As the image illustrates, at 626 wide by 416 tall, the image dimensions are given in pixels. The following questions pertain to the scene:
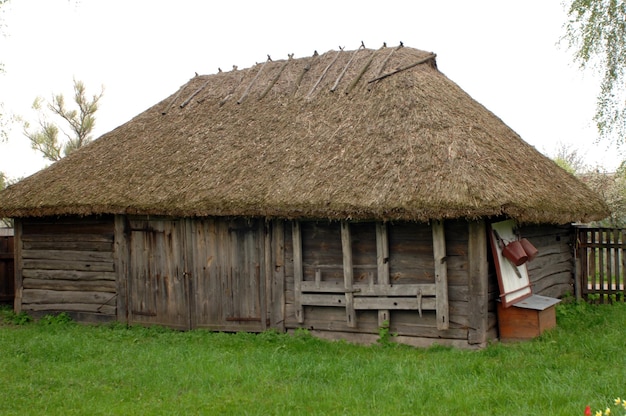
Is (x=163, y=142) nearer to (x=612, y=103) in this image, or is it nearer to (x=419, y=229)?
(x=419, y=229)

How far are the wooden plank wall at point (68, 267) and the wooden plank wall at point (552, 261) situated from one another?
741 centimetres

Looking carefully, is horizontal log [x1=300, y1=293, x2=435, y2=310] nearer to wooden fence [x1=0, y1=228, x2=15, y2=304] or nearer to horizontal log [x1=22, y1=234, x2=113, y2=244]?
horizontal log [x1=22, y1=234, x2=113, y2=244]

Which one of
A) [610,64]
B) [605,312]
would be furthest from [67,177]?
[610,64]

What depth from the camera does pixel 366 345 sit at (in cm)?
931

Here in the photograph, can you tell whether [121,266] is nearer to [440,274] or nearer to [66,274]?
[66,274]

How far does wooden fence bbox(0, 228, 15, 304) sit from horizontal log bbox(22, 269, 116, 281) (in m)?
1.95

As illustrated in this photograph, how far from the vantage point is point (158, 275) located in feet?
36.3

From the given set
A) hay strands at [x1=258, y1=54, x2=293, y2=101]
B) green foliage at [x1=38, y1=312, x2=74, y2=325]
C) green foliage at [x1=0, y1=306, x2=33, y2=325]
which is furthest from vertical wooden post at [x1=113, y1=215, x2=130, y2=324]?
hay strands at [x1=258, y1=54, x2=293, y2=101]

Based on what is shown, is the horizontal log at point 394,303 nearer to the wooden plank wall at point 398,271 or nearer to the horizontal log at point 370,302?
the horizontal log at point 370,302

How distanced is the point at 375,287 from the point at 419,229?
1.07 meters

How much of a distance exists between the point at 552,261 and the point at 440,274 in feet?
13.5

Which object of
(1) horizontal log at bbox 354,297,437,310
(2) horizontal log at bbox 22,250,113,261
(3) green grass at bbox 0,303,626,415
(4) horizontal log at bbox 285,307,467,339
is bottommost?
(3) green grass at bbox 0,303,626,415

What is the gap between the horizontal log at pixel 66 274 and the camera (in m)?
11.6

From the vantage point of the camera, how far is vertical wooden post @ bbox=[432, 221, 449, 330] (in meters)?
8.68
